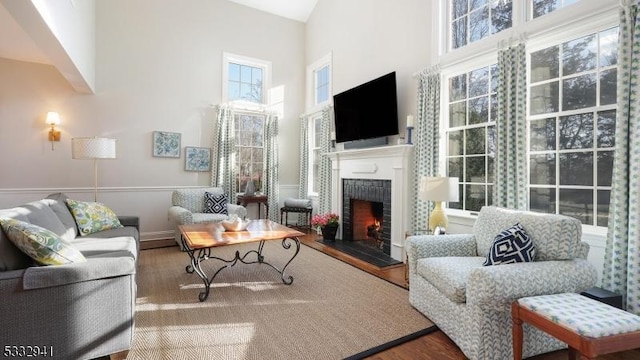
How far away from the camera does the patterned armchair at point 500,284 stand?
6.01 ft

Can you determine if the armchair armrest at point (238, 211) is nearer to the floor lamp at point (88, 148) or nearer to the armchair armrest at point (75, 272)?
the floor lamp at point (88, 148)

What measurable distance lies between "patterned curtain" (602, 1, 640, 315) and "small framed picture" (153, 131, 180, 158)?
5.74 m

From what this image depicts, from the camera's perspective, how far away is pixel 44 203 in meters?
2.85

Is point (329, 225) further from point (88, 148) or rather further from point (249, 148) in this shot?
point (88, 148)

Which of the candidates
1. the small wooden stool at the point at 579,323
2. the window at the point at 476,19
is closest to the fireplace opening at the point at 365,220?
the window at the point at 476,19

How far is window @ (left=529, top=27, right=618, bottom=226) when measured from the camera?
254 cm

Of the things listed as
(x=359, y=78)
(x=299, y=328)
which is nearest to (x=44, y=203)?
(x=299, y=328)

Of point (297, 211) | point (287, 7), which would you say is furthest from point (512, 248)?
point (287, 7)

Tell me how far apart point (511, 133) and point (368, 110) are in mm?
2146

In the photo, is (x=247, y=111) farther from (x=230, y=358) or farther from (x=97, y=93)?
(x=230, y=358)

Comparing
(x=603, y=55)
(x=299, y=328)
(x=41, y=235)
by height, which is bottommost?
(x=299, y=328)

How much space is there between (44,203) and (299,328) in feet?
8.35

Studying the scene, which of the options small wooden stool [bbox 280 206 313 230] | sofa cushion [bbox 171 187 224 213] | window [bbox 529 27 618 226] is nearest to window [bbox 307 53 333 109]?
small wooden stool [bbox 280 206 313 230]

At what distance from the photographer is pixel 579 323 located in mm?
1467
